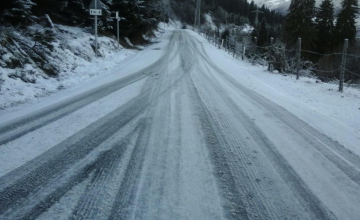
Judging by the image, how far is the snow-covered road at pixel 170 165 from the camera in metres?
2.38

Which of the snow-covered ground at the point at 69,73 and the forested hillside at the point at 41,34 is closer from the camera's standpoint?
the snow-covered ground at the point at 69,73

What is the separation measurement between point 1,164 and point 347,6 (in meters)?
47.4

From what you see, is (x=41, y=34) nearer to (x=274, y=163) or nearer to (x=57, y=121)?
(x=57, y=121)

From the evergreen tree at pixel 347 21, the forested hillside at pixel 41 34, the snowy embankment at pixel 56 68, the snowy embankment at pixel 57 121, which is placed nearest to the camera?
the snowy embankment at pixel 57 121

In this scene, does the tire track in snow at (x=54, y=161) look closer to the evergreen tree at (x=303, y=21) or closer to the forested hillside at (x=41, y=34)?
the forested hillside at (x=41, y=34)

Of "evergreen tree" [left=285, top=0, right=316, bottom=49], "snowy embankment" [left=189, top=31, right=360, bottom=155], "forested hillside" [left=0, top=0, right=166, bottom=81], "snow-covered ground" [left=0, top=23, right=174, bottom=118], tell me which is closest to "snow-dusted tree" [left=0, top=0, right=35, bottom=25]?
"forested hillside" [left=0, top=0, right=166, bottom=81]

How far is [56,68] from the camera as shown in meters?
8.74

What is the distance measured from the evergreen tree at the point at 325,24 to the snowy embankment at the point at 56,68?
3572 cm

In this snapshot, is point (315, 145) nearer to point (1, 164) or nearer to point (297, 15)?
point (1, 164)

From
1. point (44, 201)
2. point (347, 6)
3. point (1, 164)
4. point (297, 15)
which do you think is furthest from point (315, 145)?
point (347, 6)

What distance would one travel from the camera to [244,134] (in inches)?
164

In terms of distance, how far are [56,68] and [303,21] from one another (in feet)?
108

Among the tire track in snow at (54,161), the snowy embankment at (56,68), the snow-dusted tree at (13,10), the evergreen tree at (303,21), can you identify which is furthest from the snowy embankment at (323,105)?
the evergreen tree at (303,21)

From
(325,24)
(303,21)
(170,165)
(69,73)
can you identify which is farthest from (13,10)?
(325,24)
